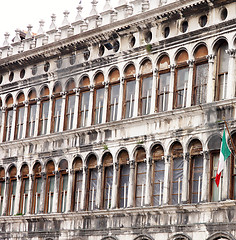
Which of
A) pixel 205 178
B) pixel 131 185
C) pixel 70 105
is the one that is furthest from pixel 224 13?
pixel 70 105

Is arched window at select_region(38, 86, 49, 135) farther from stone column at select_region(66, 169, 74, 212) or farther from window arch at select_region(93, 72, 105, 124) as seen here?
window arch at select_region(93, 72, 105, 124)

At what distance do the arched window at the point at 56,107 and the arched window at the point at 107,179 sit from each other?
11.0ft

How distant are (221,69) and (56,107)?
27.7 ft

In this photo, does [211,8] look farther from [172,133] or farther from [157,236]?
[157,236]

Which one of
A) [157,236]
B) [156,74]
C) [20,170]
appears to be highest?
[156,74]

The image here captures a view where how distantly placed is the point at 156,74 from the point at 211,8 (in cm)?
304

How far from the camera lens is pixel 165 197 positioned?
29172 millimetres

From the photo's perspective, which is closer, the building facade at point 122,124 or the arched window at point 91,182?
the building facade at point 122,124

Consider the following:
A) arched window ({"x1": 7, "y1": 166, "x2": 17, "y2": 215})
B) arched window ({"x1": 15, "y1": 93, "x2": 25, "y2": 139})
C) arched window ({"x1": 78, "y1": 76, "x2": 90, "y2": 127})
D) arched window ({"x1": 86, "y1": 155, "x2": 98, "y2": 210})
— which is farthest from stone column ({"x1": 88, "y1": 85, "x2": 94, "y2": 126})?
arched window ({"x1": 7, "y1": 166, "x2": 17, "y2": 215})

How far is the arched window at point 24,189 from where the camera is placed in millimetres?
35312

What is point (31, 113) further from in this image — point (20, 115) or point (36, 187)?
point (36, 187)

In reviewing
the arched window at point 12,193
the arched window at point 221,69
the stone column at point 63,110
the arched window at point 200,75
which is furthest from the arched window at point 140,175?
the arched window at point 12,193

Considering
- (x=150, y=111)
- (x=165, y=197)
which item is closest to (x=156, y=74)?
(x=150, y=111)

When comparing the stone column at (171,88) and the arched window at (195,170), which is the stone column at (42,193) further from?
the arched window at (195,170)
